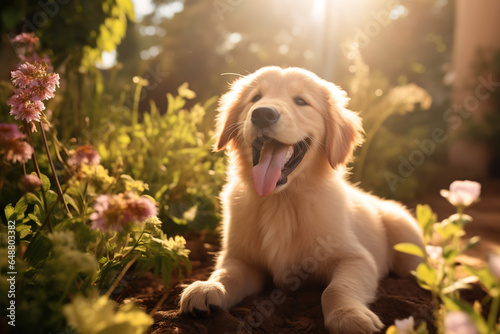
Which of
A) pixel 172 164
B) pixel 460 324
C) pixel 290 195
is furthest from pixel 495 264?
pixel 172 164

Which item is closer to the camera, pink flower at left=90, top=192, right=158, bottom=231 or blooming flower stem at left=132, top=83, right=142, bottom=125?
pink flower at left=90, top=192, right=158, bottom=231

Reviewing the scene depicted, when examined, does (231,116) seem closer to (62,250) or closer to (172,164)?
(172,164)

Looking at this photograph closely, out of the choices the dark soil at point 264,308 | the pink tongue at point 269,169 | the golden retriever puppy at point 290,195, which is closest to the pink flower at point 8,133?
the dark soil at point 264,308

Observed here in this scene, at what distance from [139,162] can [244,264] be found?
5.00ft

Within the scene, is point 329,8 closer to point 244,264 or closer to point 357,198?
point 357,198

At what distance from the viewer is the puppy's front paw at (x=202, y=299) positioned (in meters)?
1.81

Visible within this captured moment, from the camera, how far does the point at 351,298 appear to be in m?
1.92

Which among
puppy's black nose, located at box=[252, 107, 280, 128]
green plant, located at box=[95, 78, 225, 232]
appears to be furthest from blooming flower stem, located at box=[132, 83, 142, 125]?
puppy's black nose, located at box=[252, 107, 280, 128]

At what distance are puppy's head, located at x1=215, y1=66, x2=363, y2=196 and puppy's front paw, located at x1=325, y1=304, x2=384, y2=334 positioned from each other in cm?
75

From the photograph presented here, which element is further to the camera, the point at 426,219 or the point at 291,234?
the point at 291,234

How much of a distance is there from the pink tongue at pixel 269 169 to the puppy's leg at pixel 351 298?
0.61 meters

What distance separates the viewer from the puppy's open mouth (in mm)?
2248

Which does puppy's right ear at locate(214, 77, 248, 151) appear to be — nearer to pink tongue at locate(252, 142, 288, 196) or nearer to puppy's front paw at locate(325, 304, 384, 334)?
pink tongue at locate(252, 142, 288, 196)

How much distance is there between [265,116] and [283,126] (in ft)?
0.38
